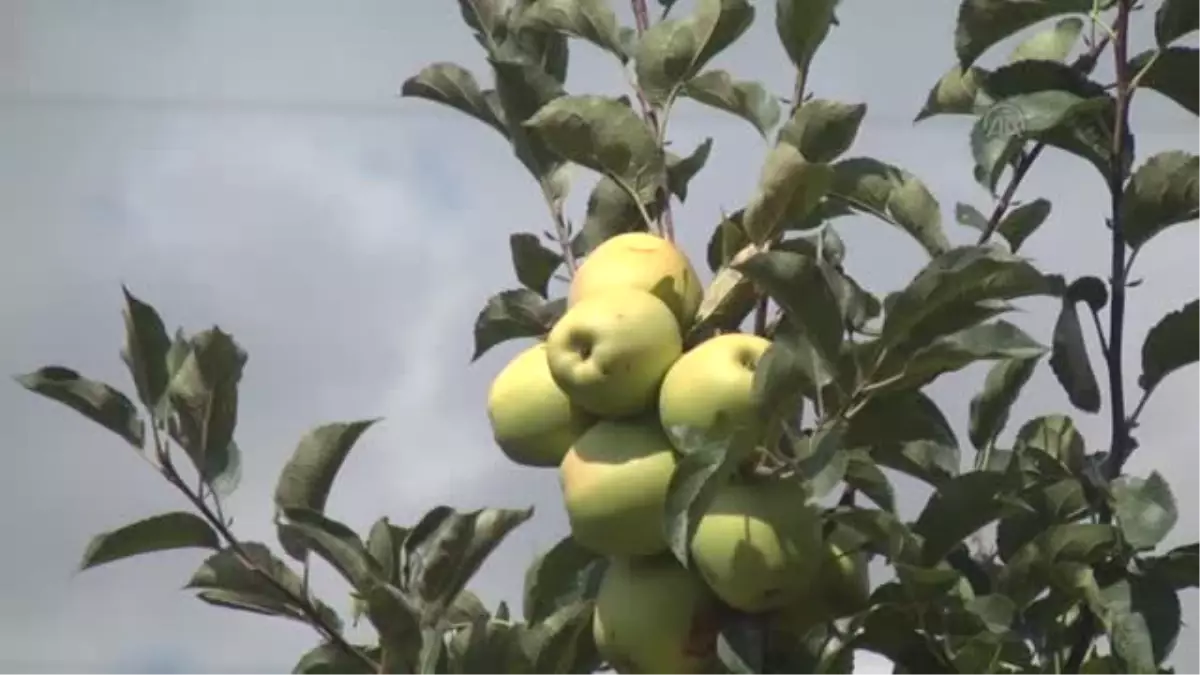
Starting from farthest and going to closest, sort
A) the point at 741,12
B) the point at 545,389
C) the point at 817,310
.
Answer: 1. the point at 741,12
2. the point at 545,389
3. the point at 817,310

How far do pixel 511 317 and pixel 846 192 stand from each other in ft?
1.14

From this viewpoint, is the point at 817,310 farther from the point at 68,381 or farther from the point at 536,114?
the point at 68,381

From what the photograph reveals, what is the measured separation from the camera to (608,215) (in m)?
1.73

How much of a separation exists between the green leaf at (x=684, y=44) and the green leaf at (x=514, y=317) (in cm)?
21

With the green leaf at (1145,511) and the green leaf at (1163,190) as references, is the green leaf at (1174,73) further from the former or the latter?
the green leaf at (1145,511)

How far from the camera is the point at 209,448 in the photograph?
1.58 metres

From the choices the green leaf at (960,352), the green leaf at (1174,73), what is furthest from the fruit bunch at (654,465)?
the green leaf at (1174,73)

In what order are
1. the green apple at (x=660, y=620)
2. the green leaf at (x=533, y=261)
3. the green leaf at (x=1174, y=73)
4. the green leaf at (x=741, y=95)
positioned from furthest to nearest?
1. the green leaf at (x=533, y=261)
2. the green leaf at (x=741, y=95)
3. the green leaf at (x=1174, y=73)
4. the green apple at (x=660, y=620)

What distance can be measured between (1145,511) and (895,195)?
407 mm

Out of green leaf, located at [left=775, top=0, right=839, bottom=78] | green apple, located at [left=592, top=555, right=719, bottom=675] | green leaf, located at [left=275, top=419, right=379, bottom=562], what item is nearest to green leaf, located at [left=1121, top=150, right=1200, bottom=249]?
green leaf, located at [left=775, top=0, right=839, bottom=78]

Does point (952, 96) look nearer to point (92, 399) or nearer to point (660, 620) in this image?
point (660, 620)

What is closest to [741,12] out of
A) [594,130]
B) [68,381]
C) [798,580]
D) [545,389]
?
[594,130]

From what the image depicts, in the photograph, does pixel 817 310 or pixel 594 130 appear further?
pixel 594 130

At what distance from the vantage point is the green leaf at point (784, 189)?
4.83ft
